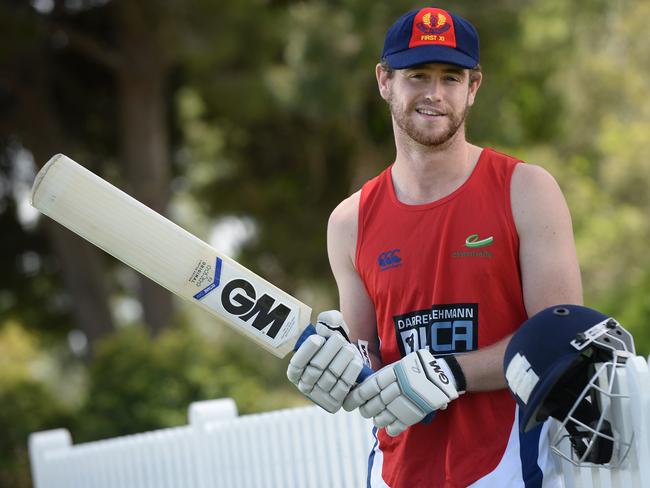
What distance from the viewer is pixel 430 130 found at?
3080 millimetres

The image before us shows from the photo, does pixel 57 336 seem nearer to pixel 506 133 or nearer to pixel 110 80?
pixel 110 80

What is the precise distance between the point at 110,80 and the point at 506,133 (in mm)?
6393

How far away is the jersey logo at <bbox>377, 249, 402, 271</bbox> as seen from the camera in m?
3.14

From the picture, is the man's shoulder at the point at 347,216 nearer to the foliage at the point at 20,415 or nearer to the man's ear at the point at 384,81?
the man's ear at the point at 384,81

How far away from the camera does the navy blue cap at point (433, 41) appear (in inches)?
120

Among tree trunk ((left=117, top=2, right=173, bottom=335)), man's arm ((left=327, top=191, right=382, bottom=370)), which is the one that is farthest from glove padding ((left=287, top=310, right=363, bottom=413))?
tree trunk ((left=117, top=2, right=173, bottom=335))

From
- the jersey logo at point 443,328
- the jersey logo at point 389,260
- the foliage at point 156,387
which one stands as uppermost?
the foliage at point 156,387

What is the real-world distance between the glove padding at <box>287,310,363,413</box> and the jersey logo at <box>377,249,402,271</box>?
0.30 m

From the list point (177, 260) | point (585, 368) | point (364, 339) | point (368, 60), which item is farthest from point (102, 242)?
point (368, 60)

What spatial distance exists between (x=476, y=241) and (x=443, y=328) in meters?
0.27

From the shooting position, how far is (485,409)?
3006 millimetres

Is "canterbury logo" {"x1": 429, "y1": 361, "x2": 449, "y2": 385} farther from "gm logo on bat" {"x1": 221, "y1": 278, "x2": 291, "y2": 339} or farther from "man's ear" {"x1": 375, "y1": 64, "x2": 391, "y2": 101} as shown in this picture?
"man's ear" {"x1": 375, "y1": 64, "x2": 391, "y2": 101}

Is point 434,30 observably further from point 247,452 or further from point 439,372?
point 247,452

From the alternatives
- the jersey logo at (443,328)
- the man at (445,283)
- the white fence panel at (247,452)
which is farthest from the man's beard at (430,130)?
the white fence panel at (247,452)
